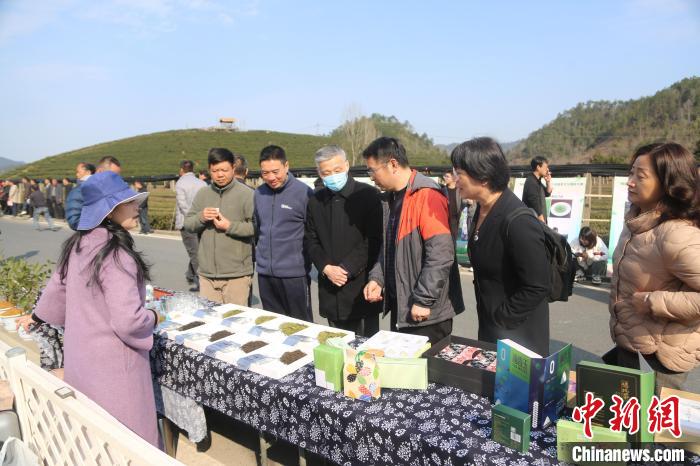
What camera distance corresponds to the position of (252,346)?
7.40 feet

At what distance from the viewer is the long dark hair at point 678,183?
5.82 ft

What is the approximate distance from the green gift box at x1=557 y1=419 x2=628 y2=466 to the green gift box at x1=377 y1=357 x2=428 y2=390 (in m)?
0.56

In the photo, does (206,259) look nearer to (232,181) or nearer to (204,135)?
(232,181)

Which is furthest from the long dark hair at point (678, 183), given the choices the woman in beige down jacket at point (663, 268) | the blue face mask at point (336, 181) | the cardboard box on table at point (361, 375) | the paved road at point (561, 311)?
the paved road at point (561, 311)

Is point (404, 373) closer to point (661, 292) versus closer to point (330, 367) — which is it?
point (330, 367)

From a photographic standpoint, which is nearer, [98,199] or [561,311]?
[98,199]

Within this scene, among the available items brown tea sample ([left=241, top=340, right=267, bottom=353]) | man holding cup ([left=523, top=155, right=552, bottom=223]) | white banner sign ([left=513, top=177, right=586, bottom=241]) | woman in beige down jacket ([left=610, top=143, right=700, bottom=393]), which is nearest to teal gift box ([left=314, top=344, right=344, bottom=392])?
brown tea sample ([left=241, top=340, right=267, bottom=353])

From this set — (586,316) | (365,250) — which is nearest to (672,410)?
(365,250)

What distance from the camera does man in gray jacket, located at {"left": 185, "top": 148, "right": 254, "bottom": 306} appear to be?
3.42 m

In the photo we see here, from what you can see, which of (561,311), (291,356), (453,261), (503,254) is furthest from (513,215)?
(561,311)

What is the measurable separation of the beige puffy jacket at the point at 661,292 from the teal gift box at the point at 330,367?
4.09 ft

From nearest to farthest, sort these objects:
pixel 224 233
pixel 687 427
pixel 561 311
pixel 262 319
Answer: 1. pixel 687 427
2. pixel 262 319
3. pixel 224 233
4. pixel 561 311

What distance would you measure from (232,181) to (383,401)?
94.2 inches

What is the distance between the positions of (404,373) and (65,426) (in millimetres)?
1270
